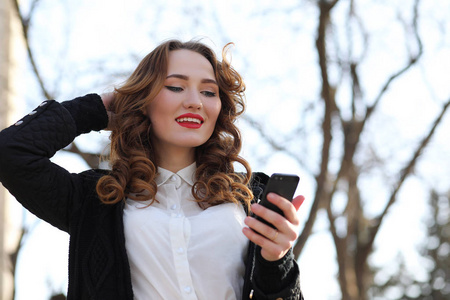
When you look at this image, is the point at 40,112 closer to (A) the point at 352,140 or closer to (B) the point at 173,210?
(B) the point at 173,210

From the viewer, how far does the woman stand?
2.55 metres

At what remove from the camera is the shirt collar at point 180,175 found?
296 centimetres

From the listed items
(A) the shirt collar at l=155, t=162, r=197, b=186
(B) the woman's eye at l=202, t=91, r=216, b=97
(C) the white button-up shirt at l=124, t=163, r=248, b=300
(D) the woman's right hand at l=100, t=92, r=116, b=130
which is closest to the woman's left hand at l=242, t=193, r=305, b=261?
(C) the white button-up shirt at l=124, t=163, r=248, b=300

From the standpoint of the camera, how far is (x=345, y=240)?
8.78m

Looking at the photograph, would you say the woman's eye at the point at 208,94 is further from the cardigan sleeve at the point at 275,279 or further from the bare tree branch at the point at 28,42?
the bare tree branch at the point at 28,42

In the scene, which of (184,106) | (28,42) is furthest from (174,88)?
(28,42)

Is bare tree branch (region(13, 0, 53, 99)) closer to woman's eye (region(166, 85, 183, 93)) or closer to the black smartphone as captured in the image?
woman's eye (region(166, 85, 183, 93))

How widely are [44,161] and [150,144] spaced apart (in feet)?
1.99

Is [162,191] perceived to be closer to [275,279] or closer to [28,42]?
[275,279]

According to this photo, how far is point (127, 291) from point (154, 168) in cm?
63

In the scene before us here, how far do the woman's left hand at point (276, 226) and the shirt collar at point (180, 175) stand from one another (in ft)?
2.57

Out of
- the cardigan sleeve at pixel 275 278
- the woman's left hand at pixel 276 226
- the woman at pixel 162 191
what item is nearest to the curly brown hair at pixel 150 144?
the woman at pixel 162 191

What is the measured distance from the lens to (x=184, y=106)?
292cm

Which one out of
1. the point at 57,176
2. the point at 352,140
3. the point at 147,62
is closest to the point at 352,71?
the point at 352,140
